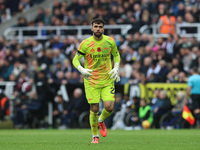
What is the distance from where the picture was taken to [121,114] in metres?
20.6

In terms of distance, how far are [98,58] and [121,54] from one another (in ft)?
34.7

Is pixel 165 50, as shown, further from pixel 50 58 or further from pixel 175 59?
pixel 50 58

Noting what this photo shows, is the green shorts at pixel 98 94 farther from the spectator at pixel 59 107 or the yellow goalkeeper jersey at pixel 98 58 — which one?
the spectator at pixel 59 107

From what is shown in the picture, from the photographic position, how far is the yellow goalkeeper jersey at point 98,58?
487 inches

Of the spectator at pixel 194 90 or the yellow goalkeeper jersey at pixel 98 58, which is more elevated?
the yellow goalkeeper jersey at pixel 98 58

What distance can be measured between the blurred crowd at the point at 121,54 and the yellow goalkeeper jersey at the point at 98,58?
7.95 metres

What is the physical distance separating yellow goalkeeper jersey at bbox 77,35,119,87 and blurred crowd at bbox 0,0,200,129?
7945 mm

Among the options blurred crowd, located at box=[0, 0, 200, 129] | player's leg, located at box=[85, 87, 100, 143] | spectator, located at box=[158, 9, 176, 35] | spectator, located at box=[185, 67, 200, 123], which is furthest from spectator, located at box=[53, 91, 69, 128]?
player's leg, located at box=[85, 87, 100, 143]

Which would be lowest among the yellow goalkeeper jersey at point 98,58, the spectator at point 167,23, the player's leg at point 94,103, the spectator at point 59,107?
the spectator at point 59,107

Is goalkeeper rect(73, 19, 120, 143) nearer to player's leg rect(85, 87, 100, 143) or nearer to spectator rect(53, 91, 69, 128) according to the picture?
player's leg rect(85, 87, 100, 143)

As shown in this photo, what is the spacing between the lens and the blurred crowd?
2130cm

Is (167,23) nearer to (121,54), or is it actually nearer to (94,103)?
(121,54)

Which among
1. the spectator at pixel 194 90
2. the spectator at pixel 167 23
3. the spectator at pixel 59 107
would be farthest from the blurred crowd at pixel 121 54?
the spectator at pixel 194 90

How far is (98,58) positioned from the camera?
12.4 m
